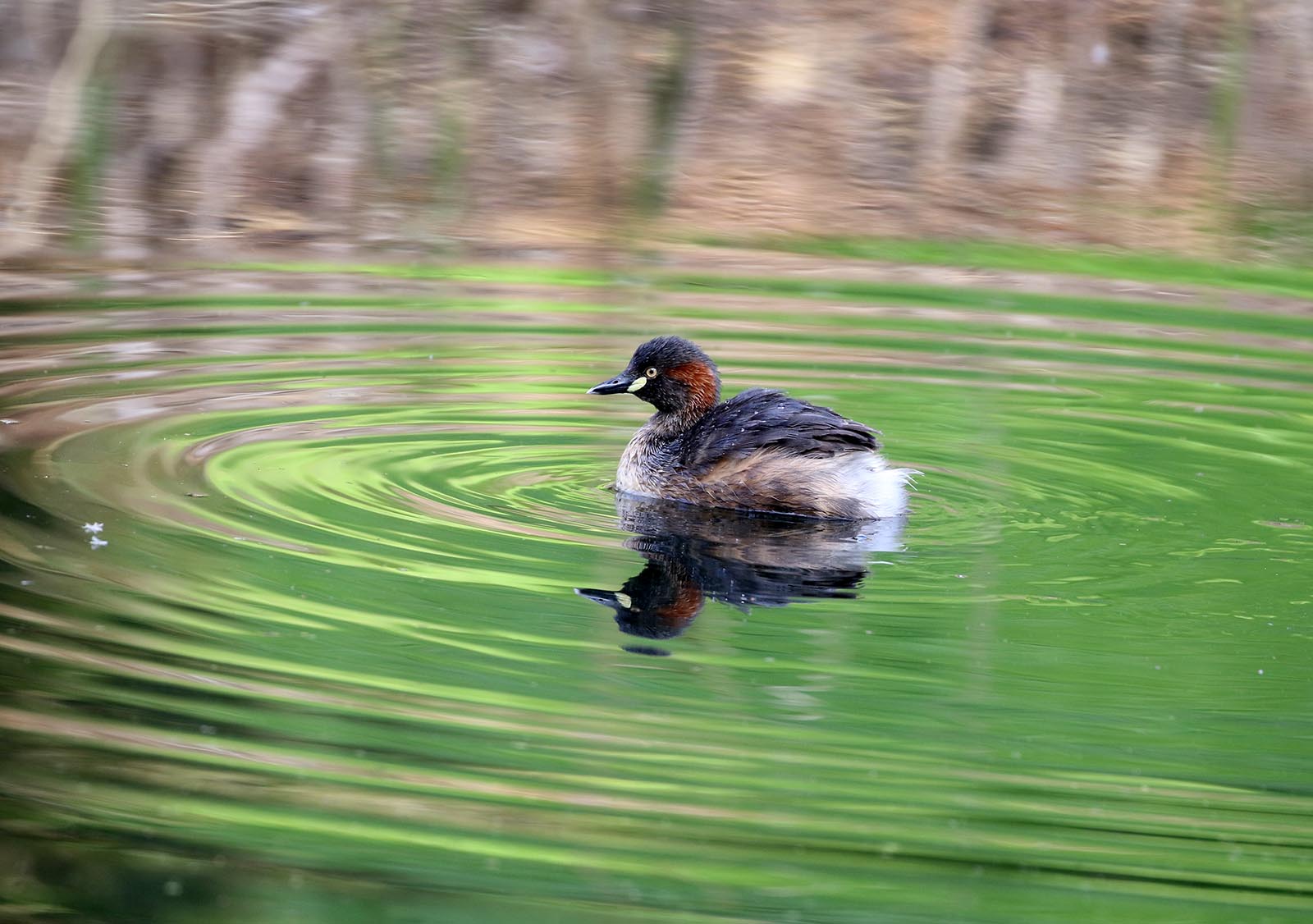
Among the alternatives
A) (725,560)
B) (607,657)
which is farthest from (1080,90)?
(607,657)

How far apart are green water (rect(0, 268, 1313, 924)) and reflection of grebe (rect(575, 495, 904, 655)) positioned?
0.03 meters

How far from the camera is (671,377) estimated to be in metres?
7.68

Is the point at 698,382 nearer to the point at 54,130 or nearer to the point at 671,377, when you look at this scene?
the point at 671,377

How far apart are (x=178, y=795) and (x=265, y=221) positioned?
8.10m

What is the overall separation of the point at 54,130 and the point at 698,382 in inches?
304

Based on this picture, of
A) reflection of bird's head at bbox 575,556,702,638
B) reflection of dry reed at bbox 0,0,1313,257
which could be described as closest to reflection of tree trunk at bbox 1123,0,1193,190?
reflection of dry reed at bbox 0,0,1313,257

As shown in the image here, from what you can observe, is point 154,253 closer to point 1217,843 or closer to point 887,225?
point 887,225

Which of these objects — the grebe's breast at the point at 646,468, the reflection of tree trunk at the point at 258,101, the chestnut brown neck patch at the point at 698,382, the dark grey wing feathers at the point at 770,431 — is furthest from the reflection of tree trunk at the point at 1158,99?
the grebe's breast at the point at 646,468

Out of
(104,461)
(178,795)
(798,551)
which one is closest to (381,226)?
(104,461)

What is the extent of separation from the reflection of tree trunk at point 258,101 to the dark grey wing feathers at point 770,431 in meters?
6.02

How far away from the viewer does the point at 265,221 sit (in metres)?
11.9

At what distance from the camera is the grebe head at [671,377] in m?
7.62

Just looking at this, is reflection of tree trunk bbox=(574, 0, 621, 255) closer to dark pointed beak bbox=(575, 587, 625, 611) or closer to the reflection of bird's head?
the reflection of bird's head

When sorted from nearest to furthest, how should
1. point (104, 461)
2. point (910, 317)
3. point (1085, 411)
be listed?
point (104, 461), point (1085, 411), point (910, 317)
